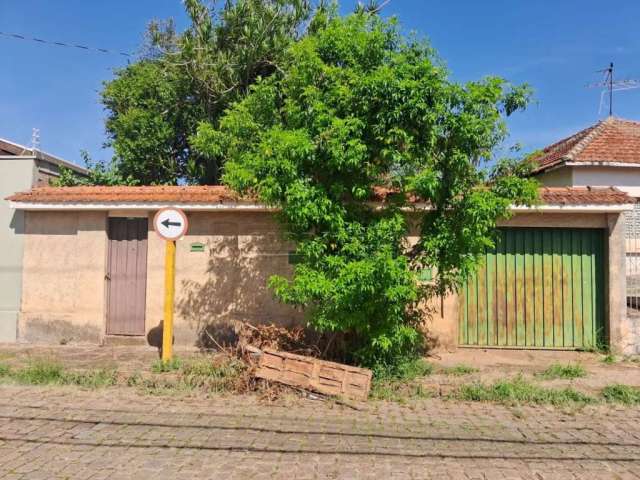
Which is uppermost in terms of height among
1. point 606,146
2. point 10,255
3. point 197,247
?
point 606,146

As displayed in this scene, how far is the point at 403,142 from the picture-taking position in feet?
19.4

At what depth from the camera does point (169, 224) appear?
7.22 m

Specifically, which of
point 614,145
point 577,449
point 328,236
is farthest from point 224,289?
point 614,145

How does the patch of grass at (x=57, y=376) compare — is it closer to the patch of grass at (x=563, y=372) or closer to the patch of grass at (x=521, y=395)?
the patch of grass at (x=521, y=395)

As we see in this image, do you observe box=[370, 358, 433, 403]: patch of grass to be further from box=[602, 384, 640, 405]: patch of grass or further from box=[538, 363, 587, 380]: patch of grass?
box=[602, 384, 640, 405]: patch of grass

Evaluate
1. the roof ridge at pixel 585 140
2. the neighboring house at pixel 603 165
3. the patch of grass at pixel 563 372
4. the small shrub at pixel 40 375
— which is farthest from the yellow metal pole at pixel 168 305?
the roof ridge at pixel 585 140

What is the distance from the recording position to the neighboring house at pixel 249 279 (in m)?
8.27

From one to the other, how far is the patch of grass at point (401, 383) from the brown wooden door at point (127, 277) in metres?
4.45

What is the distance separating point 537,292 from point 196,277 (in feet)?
18.6

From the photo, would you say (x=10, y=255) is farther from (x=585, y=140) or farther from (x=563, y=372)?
(x=585, y=140)

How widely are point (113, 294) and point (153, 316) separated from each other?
0.86 meters

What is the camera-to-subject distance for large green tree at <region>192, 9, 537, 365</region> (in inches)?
225

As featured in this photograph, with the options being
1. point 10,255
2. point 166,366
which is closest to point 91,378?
point 166,366

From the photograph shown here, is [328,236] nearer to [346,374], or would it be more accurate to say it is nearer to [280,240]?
[346,374]
